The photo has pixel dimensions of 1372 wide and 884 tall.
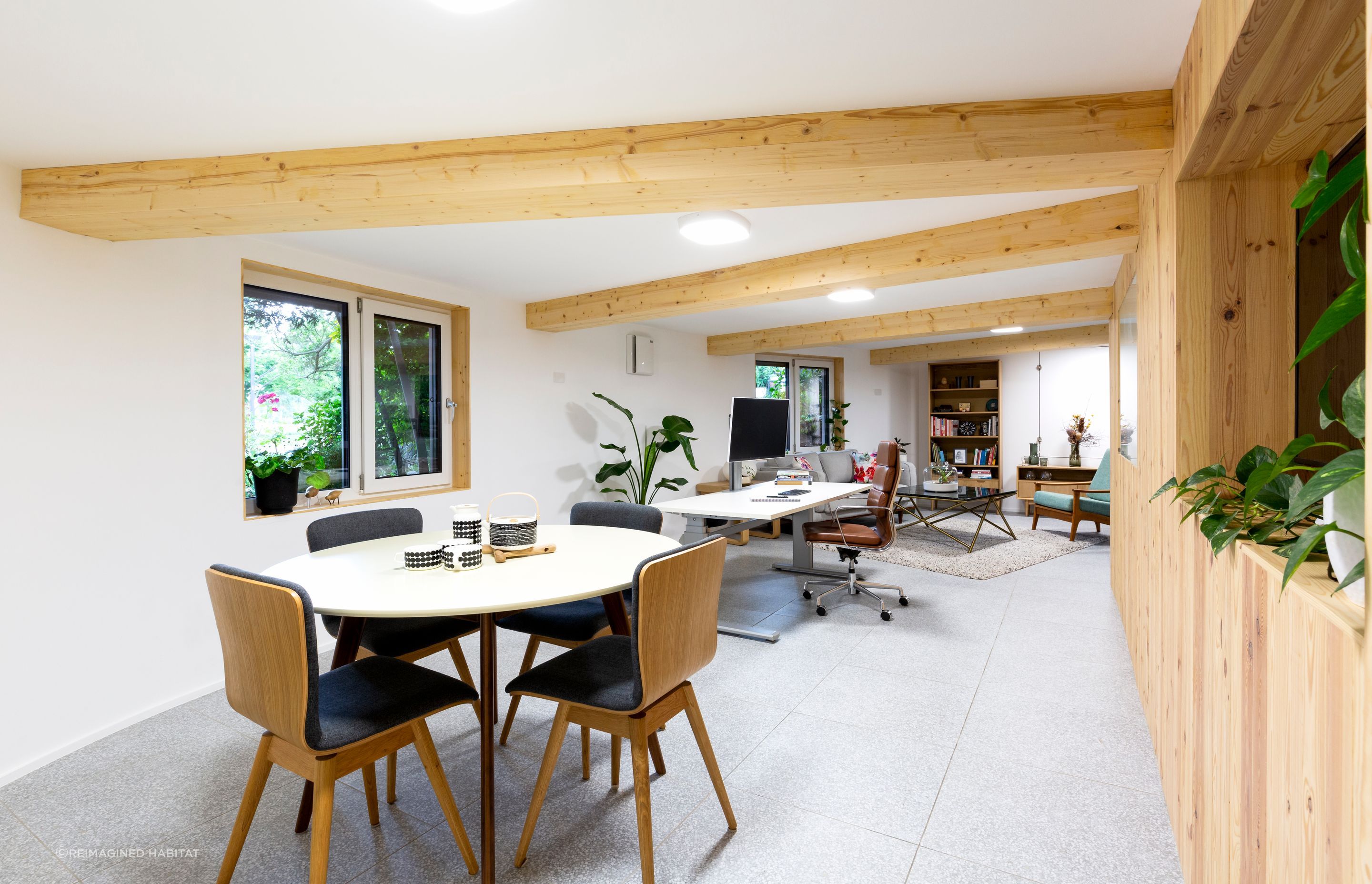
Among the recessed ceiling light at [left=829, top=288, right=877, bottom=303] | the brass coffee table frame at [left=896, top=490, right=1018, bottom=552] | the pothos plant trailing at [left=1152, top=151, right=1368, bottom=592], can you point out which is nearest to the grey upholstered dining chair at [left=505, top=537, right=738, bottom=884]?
the pothos plant trailing at [left=1152, top=151, right=1368, bottom=592]

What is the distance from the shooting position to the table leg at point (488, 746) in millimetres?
1581

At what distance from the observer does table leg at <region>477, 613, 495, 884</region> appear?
5.19 ft

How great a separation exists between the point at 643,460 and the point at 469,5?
4.32 metres

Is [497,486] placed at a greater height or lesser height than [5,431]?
lesser

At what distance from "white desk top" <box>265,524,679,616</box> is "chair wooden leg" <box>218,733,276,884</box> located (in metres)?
0.35

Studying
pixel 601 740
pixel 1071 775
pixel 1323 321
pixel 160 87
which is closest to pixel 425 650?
pixel 601 740

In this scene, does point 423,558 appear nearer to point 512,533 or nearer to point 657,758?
point 512,533

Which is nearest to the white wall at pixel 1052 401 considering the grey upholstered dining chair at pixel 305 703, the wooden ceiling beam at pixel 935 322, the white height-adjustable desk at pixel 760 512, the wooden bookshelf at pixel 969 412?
the wooden bookshelf at pixel 969 412

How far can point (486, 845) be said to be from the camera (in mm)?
1586

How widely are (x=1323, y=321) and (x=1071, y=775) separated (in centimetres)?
191

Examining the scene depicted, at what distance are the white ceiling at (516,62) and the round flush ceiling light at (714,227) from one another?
800 millimetres

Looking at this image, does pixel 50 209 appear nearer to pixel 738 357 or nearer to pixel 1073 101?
pixel 1073 101

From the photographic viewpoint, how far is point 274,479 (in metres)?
3.15

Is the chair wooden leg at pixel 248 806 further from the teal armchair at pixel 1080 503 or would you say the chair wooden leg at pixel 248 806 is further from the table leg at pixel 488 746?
the teal armchair at pixel 1080 503
